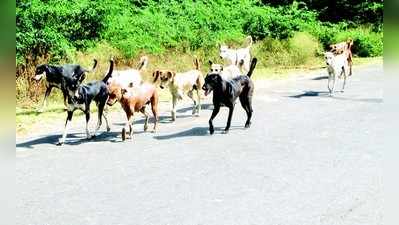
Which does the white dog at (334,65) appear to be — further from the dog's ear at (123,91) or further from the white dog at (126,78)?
the dog's ear at (123,91)

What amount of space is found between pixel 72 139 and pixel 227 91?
3.06 meters

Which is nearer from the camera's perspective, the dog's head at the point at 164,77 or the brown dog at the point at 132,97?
the brown dog at the point at 132,97

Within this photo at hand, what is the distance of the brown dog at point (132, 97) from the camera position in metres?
10.5

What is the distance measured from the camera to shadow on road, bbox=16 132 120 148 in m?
10.5

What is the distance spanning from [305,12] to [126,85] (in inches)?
623

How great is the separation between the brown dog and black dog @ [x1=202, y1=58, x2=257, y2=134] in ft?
3.44

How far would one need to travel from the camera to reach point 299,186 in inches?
303

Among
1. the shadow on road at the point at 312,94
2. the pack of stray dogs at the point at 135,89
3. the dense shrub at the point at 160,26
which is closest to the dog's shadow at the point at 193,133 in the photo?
the pack of stray dogs at the point at 135,89

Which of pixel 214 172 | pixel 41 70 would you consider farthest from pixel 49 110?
pixel 214 172

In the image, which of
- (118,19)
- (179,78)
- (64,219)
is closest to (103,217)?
(64,219)

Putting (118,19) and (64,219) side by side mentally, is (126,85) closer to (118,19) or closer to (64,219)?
(64,219)

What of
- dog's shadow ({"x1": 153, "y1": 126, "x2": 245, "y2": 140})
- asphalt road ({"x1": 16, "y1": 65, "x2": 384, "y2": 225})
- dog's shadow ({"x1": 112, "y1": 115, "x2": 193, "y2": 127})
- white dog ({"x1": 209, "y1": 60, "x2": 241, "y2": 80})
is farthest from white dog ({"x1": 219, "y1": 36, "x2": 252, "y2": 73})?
dog's shadow ({"x1": 153, "y1": 126, "x2": 245, "y2": 140})

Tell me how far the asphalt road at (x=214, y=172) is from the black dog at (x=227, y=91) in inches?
19.8
